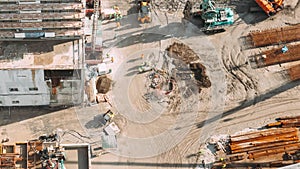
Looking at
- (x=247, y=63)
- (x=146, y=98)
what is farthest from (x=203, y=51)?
(x=146, y=98)

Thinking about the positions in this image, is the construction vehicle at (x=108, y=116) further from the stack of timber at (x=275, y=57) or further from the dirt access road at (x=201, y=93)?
the stack of timber at (x=275, y=57)

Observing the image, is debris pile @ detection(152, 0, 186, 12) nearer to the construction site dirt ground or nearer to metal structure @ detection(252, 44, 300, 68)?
the construction site dirt ground

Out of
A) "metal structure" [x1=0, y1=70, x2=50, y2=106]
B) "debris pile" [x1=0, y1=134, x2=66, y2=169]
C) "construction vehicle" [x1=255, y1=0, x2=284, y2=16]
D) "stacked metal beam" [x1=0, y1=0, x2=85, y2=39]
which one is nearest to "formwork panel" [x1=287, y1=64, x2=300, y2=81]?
"construction vehicle" [x1=255, y1=0, x2=284, y2=16]

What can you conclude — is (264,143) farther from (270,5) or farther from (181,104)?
(270,5)

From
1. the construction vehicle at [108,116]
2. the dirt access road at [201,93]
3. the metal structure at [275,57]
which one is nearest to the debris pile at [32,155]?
the dirt access road at [201,93]

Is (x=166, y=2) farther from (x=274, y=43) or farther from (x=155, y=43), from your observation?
(x=274, y=43)

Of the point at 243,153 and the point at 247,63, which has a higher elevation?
the point at 247,63
